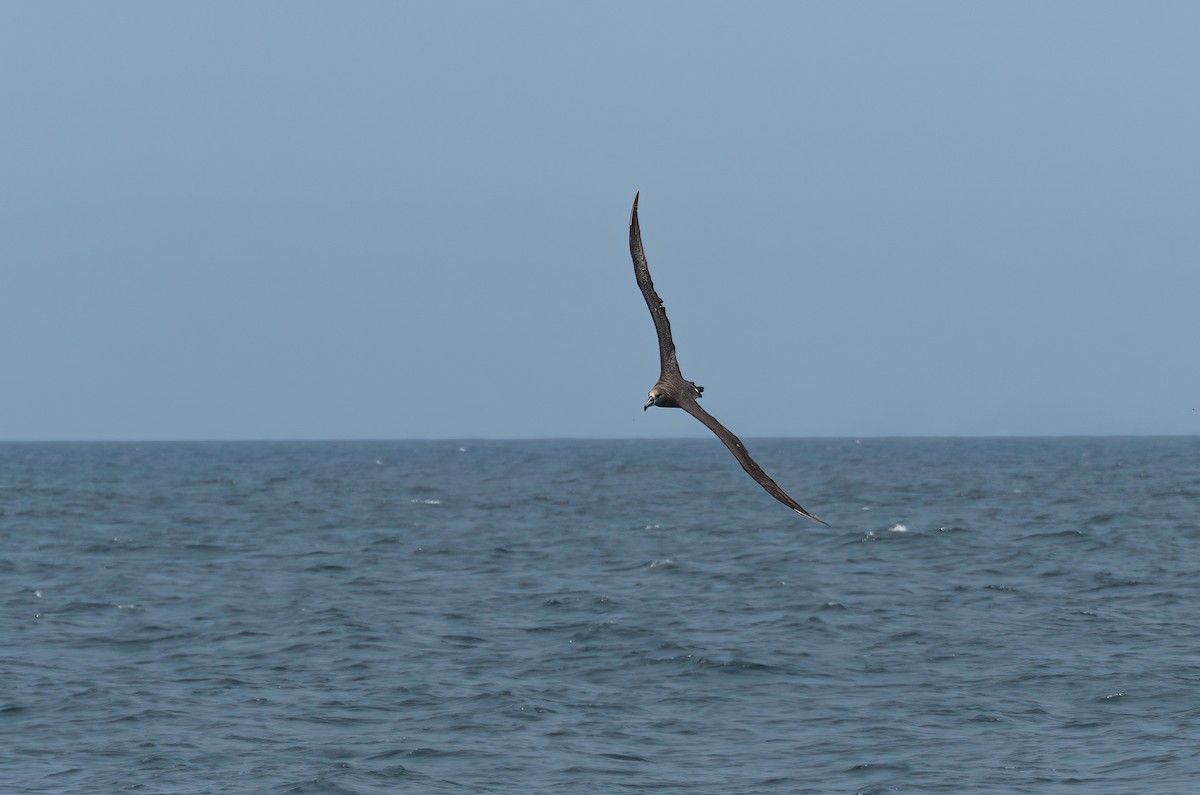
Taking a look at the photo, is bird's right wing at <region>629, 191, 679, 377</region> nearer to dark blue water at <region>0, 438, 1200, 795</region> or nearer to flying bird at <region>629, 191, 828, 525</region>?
flying bird at <region>629, 191, 828, 525</region>

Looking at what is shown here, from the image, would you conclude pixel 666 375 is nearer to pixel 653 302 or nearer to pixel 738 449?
pixel 653 302

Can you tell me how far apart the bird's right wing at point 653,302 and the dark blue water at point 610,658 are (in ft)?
35.3

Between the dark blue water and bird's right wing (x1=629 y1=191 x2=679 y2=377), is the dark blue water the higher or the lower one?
the lower one

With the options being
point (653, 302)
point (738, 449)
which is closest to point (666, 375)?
point (653, 302)

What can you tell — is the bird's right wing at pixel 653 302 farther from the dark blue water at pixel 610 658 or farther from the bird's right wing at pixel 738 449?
the dark blue water at pixel 610 658

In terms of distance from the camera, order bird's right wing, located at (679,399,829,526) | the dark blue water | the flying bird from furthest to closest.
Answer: the dark blue water
the flying bird
bird's right wing, located at (679,399,829,526)

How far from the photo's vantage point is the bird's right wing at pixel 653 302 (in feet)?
45.1

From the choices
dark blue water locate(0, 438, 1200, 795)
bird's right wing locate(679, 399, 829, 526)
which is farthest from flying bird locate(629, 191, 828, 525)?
dark blue water locate(0, 438, 1200, 795)

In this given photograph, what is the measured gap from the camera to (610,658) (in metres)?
32.8

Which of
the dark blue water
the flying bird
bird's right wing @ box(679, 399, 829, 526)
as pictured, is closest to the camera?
bird's right wing @ box(679, 399, 829, 526)

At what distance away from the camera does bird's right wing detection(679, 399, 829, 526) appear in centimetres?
1207

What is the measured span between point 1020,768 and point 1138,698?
5.15 m

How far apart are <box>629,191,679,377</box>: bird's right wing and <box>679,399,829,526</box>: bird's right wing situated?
0.51m

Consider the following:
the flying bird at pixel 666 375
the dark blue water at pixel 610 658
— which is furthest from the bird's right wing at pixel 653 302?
the dark blue water at pixel 610 658
